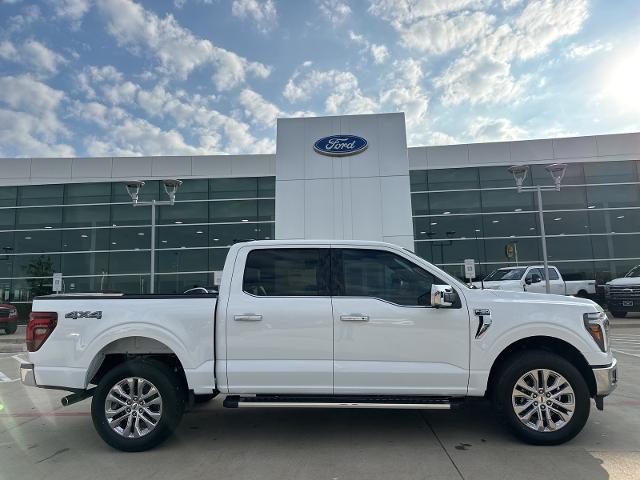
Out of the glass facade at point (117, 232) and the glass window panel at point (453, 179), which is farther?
the glass window panel at point (453, 179)

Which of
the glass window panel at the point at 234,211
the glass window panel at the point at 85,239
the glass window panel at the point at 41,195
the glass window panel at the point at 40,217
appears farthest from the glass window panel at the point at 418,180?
the glass window panel at the point at 40,217

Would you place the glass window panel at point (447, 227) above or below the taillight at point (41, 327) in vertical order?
above

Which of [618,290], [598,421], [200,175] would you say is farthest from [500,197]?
[598,421]

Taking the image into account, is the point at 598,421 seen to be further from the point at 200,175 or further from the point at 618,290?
the point at 200,175

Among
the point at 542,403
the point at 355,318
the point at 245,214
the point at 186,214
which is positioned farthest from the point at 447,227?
the point at 355,318

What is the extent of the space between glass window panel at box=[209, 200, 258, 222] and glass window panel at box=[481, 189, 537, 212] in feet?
40.0

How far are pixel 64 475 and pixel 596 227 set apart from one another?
26.4 metres

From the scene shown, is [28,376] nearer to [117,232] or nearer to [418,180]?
[117,232]

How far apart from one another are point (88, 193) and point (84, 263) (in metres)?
3.85

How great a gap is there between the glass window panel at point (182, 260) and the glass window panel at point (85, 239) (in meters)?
3.26

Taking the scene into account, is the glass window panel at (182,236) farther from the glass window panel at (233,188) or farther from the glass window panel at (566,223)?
the glass window panel at (566,223)

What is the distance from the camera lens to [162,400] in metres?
4.71

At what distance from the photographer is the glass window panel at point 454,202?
24.8 meters

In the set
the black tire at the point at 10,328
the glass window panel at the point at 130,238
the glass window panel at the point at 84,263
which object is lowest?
the black tire at the point at 10,328
